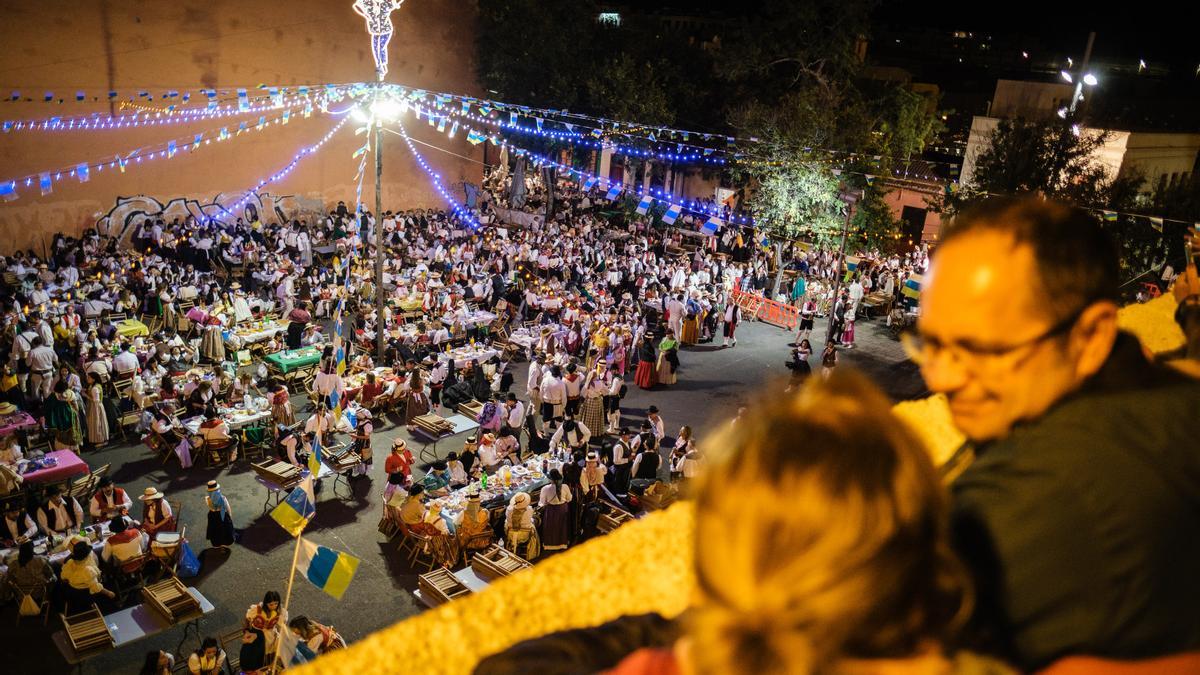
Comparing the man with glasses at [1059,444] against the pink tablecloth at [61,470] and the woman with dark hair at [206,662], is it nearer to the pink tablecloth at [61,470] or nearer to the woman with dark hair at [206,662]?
the woman with dark hair at [206,662]

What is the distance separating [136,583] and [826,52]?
82.0ft

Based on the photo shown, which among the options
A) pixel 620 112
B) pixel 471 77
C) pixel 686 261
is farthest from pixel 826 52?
pixel 471 77

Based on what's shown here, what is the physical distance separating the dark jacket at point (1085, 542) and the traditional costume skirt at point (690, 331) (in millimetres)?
17783

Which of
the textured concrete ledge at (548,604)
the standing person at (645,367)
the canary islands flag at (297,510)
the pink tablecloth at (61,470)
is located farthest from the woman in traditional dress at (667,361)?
the textured concrete ledge at (548,604)

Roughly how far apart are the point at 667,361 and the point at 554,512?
22.1 ft

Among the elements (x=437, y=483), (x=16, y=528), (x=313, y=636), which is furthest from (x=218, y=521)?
(x=313, y=636)

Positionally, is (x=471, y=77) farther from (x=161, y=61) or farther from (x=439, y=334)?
(x=439, y=334)

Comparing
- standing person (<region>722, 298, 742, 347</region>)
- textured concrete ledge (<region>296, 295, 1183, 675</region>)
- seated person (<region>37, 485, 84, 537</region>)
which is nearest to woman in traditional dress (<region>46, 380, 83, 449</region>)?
seated person (<region>37, 485, 84, 537</region>)

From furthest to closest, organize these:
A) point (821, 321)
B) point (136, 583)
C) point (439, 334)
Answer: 1. point (821, 321)
2. point (439, 334)
3. point (136, 583)

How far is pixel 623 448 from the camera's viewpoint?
450 inches

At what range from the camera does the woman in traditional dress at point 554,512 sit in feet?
32.9

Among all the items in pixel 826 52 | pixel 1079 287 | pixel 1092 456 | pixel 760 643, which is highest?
pixel 826 52

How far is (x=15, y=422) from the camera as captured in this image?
36.2 feet

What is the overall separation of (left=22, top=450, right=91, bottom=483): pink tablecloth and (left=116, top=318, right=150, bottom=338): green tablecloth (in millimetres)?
4951
